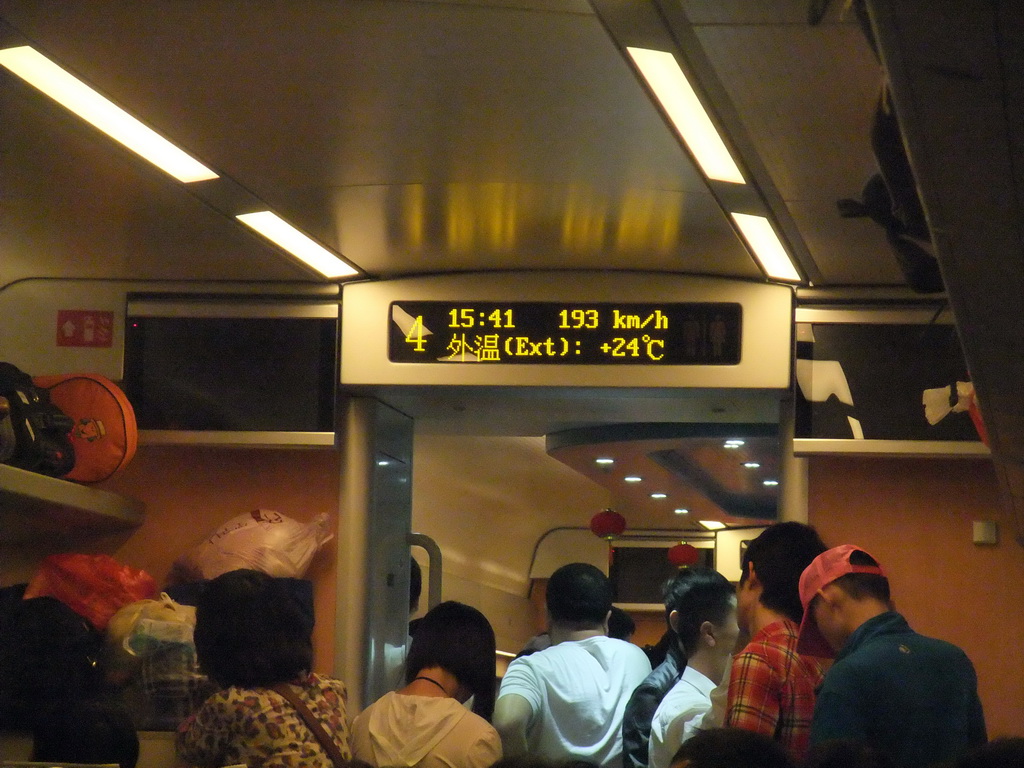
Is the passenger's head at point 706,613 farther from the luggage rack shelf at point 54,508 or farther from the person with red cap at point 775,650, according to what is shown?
the luggage rack shelf at point 54,508

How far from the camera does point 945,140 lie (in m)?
1.35

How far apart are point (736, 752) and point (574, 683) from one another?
2.23 metres

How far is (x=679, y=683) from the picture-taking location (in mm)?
3271

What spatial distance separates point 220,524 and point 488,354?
3.90 ft

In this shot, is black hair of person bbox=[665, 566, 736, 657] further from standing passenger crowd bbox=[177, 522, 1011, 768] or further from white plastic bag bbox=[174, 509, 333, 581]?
white plastic bag bbox=[174, 509, 333, 581]

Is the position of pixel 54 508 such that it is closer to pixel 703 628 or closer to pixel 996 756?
pixel 703 628

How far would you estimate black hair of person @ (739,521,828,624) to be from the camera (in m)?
2.82

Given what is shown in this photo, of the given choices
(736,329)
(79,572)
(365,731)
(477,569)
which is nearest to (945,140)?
(365,731)

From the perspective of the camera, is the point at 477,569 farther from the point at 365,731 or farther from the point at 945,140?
the point at 945,140

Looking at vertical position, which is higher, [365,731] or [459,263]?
[459,263]

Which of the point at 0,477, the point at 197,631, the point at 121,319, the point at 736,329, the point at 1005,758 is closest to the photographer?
the point at 1005,758

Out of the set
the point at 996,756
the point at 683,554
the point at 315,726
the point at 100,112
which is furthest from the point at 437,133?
the point at 683,554

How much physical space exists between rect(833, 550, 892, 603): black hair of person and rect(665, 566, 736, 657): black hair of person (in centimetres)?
78

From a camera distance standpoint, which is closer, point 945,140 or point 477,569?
point 945,140
